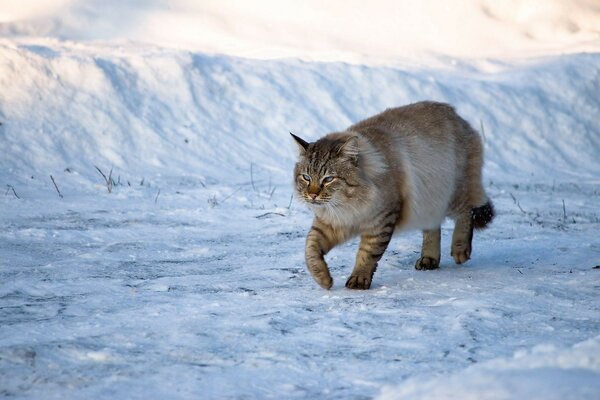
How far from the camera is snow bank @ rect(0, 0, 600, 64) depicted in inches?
492

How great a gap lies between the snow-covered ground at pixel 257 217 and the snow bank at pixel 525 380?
1 cm

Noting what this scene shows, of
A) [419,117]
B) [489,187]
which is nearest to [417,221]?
[419,117]

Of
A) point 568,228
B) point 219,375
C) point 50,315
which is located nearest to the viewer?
point 219,375

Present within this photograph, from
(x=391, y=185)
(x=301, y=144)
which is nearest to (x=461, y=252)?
(x=391, y=185)

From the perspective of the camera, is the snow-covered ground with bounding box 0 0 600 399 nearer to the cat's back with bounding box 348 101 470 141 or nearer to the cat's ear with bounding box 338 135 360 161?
the cat's ear with bounding box 338 135 360 161

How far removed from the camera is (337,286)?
4668 mm

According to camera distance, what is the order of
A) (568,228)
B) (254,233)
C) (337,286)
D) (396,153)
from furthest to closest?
1. (568,228)
2. (254,233)
3. (396,153)
4. (337,286)

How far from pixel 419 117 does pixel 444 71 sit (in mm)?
8525

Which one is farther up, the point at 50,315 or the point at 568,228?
the point at 50,315

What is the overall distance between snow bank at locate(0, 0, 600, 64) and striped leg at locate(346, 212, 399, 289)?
883 centimetres

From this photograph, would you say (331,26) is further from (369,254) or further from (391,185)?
(369,254)

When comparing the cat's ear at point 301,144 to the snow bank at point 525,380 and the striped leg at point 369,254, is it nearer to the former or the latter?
the striped leg at point 369,254

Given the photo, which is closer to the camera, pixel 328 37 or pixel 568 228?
pixel 568 228

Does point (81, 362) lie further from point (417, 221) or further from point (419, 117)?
point (419, 117)
